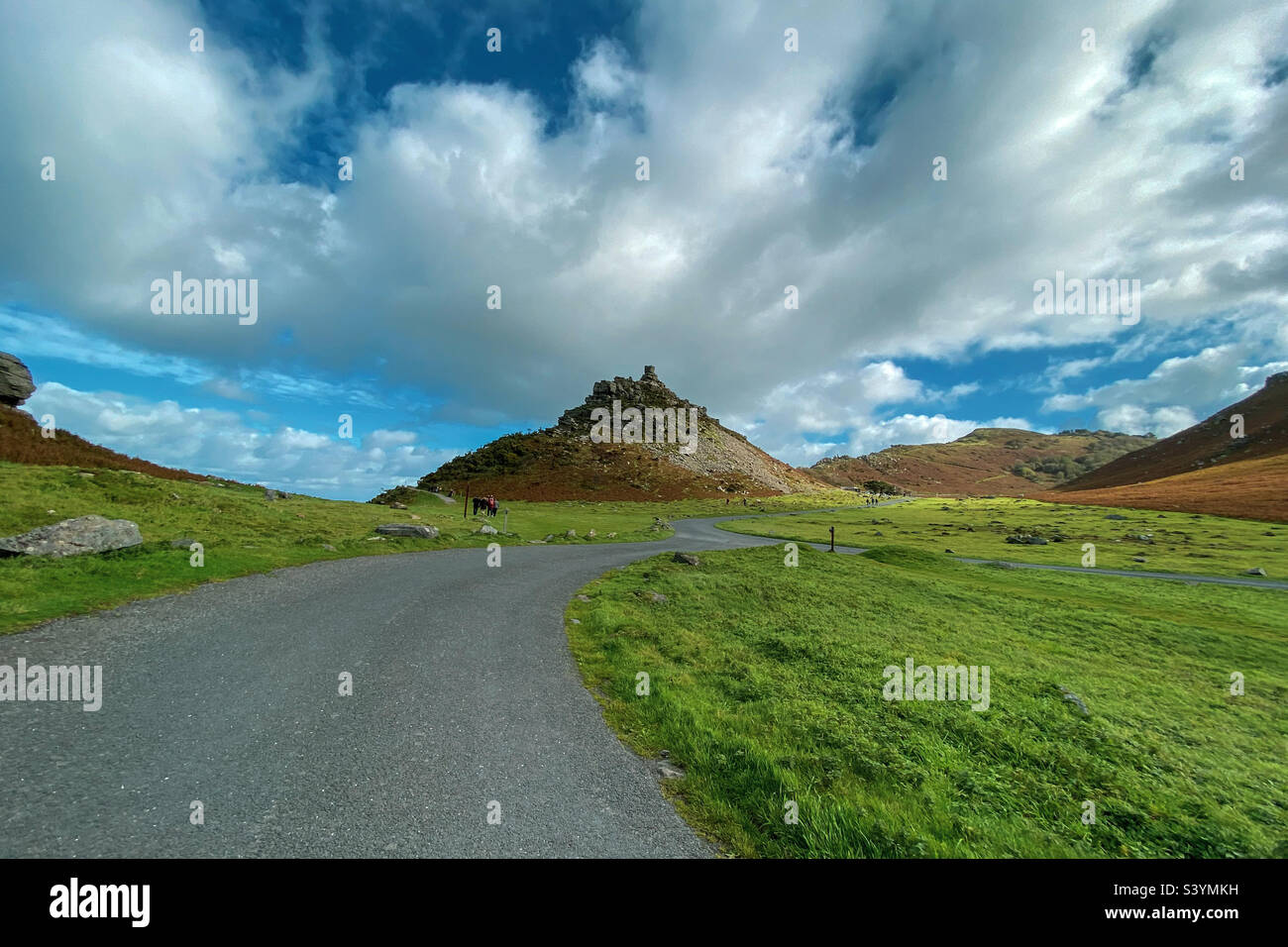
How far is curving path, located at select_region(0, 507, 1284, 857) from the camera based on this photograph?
4.62m

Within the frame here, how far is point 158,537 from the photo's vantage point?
1766cm

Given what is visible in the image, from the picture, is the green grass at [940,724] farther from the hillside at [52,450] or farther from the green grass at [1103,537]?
the hillside at [52,450]

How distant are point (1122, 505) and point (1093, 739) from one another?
4733 inches

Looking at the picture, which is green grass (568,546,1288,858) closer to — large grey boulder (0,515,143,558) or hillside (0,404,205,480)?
large grey boulder (0,515,143,558)

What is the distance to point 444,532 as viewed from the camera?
107 ft

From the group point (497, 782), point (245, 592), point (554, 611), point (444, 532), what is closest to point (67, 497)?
point (245, 592)

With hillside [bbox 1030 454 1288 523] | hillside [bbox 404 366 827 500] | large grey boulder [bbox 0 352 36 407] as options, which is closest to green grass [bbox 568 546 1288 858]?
large grey boulder [bbox 0 352 36 407]

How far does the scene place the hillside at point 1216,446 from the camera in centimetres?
14175

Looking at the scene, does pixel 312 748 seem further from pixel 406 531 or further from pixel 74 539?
pixel 406 531

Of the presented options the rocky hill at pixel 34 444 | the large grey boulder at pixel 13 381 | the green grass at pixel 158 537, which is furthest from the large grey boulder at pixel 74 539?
the large grey boulder at pixel 13 381

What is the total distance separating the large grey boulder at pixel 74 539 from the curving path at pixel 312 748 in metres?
5.46

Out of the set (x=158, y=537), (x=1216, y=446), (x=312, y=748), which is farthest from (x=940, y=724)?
(x=1216, y=446)

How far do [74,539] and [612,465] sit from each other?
330 ft

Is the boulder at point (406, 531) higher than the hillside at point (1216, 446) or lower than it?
lower
